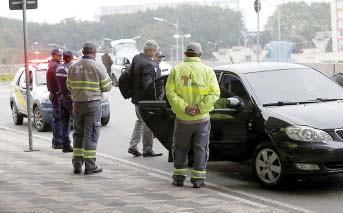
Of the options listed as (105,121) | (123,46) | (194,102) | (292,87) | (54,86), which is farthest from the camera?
(123,46)

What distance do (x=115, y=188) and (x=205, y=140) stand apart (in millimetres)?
1206

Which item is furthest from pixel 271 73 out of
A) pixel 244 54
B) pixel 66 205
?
pixel 244 54

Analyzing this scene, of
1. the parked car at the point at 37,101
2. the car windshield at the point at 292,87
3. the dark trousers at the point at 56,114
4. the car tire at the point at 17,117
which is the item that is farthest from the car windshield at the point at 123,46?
the car windshield at the point at 292,87

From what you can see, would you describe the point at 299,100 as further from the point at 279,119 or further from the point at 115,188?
the point at 115,188

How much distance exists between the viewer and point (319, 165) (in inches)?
303

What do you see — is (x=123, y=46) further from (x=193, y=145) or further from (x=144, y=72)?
(x=193, y=145)

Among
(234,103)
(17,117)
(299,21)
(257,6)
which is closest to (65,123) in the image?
(234,103)

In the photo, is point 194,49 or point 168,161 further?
point 168,161

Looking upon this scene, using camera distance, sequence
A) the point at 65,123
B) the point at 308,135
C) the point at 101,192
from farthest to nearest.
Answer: the point at 65,123 < the point at 101,192 < the point at 308,135

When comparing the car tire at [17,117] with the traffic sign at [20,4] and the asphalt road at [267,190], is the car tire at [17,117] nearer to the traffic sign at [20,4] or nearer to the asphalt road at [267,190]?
the asphalt road at [267,190]

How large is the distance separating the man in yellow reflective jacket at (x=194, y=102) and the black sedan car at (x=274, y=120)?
0.56 meters

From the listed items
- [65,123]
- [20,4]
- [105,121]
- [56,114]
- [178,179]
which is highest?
[20,4]

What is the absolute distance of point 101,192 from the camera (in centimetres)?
792

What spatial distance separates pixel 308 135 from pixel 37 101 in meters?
9.11
